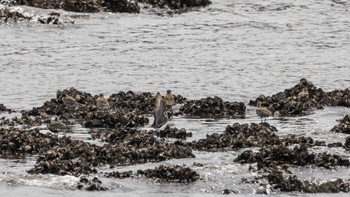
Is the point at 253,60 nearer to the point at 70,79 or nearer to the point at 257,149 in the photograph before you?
the point at 70,79

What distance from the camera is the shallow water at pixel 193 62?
13547 millimetres

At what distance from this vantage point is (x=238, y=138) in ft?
50.9

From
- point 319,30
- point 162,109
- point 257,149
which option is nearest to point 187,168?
point 257,149

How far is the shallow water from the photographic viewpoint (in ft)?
44.4

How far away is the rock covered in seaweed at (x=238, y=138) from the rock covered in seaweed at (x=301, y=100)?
270cm

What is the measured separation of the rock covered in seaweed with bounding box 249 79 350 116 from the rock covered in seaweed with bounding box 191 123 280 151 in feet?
8.86

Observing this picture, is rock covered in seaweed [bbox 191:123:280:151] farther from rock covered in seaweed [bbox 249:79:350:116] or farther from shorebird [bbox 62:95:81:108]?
shorebird [bbox 62:95:81:108]

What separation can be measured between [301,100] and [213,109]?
2.03 metres

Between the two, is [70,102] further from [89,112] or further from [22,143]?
[22,143]

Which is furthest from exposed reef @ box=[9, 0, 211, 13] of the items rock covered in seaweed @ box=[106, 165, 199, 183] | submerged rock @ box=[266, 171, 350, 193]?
submerged rock @ box=[266, 171, 350, 193]

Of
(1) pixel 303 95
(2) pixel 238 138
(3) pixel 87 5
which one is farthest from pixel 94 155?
(3) pixel 87 5

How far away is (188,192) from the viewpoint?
1287 cm

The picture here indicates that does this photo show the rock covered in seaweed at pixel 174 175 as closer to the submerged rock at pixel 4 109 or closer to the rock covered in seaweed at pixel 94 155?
the rock covered in seaweed at pixel 94 155

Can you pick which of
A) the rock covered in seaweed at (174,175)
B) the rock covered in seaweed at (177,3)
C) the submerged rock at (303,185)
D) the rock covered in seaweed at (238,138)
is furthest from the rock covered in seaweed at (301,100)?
the rock covered in seaweed at (177,3)
